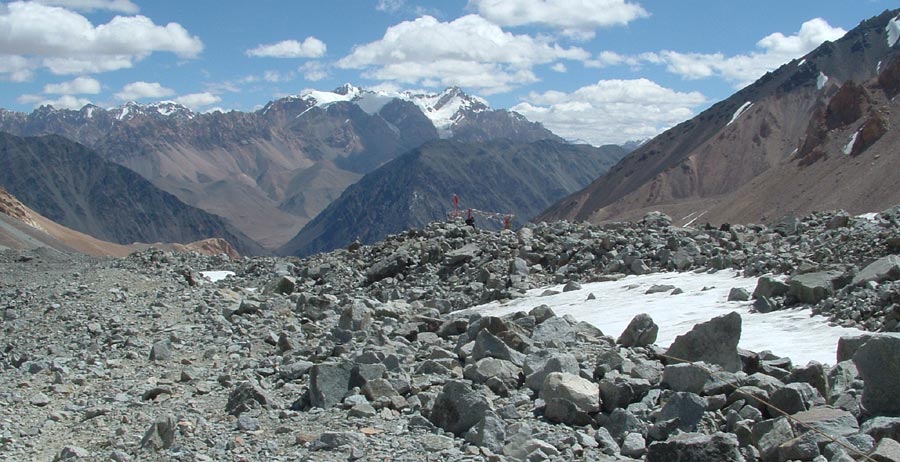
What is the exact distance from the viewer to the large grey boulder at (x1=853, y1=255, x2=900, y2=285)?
12.8 metres

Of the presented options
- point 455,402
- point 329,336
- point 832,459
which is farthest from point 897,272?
point 329,336

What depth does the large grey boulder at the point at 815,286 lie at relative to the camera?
1330cm

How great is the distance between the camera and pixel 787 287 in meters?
14.0

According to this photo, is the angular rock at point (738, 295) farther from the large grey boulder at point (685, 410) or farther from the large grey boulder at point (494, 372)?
the large grey boulder at point (685, 410)

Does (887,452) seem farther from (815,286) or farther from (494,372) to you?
(815,286)

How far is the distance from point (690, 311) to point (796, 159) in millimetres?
111804

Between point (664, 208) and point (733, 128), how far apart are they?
55.4 m

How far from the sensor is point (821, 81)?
196875 millimetres

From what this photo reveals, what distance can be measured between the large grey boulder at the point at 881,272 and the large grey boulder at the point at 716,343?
4111mm

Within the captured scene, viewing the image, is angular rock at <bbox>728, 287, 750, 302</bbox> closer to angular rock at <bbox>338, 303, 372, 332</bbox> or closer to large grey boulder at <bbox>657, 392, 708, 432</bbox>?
angular rock at <bbox>338, 303, 372, 332</bbox>

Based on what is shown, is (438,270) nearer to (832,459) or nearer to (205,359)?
(205,359)

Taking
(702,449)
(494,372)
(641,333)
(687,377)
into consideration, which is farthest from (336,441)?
(641,333)

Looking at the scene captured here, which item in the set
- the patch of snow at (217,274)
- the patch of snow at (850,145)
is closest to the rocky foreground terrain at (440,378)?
the patch of snow at (217,274)

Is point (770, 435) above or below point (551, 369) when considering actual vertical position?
below
